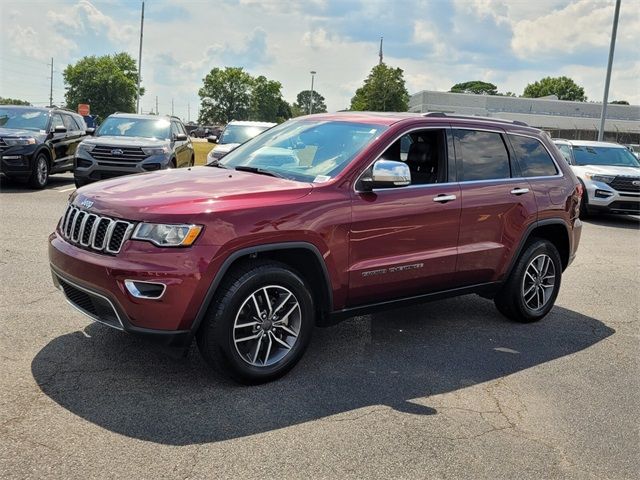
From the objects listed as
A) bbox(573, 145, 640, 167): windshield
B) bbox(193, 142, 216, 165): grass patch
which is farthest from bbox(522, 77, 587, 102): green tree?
bbox(573, 145, 640, 167): windshield

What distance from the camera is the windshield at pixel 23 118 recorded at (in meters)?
13.3

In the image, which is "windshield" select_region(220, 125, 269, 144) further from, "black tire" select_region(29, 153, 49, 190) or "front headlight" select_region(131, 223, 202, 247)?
"front headlight" select_region(131, 223, 202, 247)

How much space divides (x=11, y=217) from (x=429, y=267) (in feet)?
24.3

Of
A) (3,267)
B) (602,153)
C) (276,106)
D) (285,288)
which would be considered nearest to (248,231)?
(285,288)

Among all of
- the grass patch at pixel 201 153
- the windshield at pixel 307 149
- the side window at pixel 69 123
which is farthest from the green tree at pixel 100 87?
the windshield at pixel 307 149

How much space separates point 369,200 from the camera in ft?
14.4

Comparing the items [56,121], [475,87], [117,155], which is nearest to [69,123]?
[56,121]

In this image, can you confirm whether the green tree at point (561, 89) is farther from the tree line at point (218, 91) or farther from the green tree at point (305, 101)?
the green tree at point (305, 101)

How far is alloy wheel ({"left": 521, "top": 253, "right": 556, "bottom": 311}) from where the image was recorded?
575 centimetres

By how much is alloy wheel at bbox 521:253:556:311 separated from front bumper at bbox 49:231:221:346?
10.9 ft

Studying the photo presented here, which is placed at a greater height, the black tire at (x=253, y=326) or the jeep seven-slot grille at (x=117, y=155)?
the jeep seven-slot grille at (x=117, y=155)

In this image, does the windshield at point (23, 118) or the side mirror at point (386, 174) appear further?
the windshield at point (23, 118)

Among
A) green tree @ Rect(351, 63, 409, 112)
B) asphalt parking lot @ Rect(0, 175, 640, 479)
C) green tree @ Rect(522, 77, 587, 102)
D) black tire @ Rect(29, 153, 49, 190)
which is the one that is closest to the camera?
asphalt parking lot @ Rect(0, 175, 640, 479)

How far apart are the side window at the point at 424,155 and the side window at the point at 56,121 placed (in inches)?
432
